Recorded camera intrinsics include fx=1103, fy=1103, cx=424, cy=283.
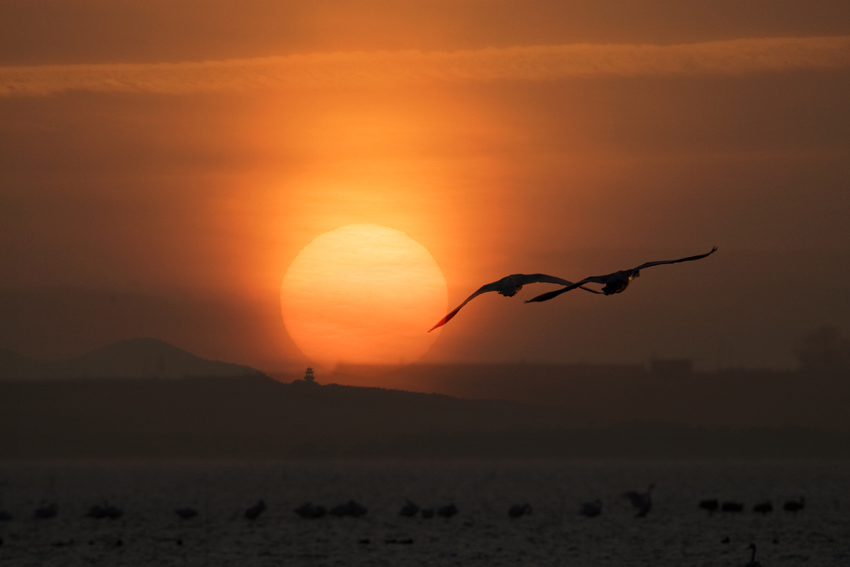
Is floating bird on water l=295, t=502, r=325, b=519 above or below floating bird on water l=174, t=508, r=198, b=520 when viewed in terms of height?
above

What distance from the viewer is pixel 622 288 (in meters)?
19.0

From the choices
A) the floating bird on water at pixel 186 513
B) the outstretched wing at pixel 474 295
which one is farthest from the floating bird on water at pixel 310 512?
the outstretched wing at pixel 474 295

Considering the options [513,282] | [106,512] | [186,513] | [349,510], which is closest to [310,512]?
[349,510]

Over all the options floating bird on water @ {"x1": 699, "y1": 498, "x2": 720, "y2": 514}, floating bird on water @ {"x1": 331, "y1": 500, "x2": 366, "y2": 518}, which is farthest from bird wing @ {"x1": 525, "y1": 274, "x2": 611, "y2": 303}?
floating bird on water @ {"x1": 699, "y1": 498, "x2": 720, "y2": 514}

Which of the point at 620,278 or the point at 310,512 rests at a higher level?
the point at 620,278

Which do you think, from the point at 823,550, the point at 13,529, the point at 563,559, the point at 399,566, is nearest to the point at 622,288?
the point at 399,566

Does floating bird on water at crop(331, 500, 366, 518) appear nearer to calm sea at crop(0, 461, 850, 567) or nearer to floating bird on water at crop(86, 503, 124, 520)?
calm sea at crop(0, 461, 850, 567)

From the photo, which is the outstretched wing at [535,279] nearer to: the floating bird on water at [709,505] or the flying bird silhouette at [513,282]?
the flying bird silhouette at [513,282]

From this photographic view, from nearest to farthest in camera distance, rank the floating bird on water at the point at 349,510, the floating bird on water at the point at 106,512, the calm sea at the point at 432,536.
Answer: the calm sea at the point at 432,536, the floating bird on water at the point at 349,510, the floating bird on water at the point at 106,512

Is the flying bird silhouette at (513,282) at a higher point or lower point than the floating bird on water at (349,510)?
higher

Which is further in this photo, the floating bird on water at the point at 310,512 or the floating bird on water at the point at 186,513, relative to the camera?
the floating bird on water at the point at 186,513

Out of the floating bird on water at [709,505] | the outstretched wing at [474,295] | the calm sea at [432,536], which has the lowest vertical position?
the calm sea at [432,536]

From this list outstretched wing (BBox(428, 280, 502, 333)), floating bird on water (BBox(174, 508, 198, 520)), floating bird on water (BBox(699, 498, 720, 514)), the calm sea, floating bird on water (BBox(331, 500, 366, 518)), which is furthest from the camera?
floating bird on water (BBox(699, 498, 720, 514))

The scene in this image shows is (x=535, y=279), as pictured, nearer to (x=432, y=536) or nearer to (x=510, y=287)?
(x=510, y=287)
